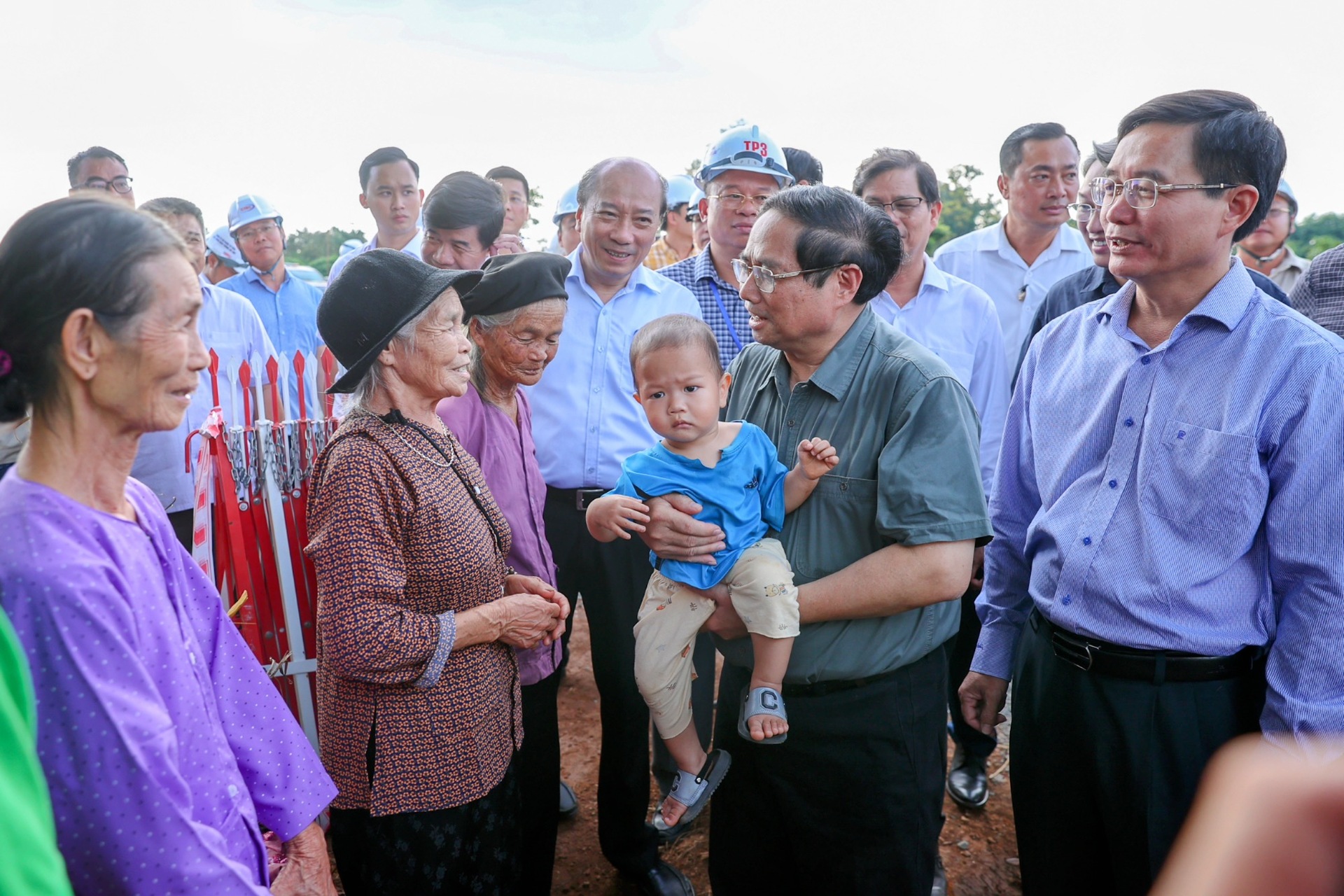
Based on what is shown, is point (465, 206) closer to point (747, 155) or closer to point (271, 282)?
point (747, 155)

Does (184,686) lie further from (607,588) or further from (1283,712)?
(1283,712)

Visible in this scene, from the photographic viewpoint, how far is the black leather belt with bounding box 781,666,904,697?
7.46ft

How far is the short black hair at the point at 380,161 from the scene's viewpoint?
20.4ft

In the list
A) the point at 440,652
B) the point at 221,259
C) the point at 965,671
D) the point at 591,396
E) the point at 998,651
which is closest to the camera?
the point at 440,652

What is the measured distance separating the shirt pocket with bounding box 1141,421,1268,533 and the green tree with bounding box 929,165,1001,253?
1379 cm

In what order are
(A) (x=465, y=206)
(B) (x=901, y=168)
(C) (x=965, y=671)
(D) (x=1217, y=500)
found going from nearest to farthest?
1. (D) (x=1217, y=500)
2. (A) (x=465, y=206)
3. (C) (x=965, y=671)
4. (B) (x=901, y=168)

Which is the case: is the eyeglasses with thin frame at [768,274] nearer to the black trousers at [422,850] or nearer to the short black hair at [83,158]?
the black trousers at [422,850]

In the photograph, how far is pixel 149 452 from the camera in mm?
4160

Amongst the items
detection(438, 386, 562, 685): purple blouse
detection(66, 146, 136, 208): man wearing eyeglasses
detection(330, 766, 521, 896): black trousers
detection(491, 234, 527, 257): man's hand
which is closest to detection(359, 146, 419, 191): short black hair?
detection(491, 234, 527, 257): man's hand

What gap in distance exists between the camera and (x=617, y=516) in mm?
2451

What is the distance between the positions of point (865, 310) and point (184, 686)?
1.93 metres

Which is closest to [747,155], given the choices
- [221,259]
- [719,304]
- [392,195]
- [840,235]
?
[719,304]

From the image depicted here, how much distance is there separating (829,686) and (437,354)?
4.70 ft

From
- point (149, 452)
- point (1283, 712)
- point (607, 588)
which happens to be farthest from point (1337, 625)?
point (149, 452)
